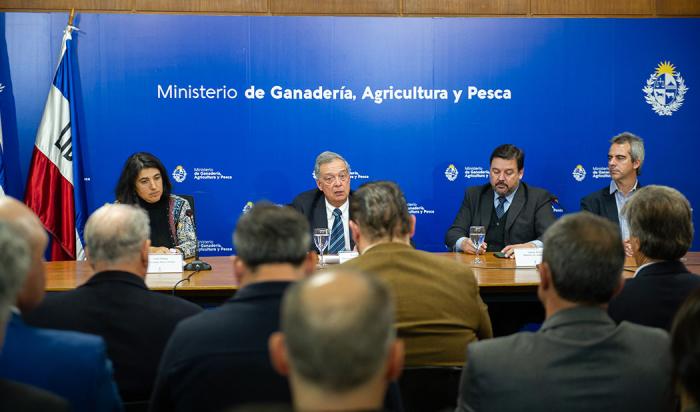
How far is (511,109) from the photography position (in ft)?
19.0

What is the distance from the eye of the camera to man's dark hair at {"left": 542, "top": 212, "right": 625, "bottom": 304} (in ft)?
6.18

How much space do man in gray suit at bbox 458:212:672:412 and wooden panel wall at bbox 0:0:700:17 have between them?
4.34 meters

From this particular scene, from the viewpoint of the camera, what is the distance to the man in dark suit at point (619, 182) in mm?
5016

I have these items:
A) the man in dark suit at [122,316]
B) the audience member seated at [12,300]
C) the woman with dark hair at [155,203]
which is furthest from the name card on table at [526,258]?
the audience member seated at [12,300]

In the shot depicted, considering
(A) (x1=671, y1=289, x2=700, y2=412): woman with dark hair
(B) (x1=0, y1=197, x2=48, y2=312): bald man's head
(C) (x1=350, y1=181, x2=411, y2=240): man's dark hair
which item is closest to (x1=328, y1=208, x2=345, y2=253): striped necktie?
(C) (x1=350, y1=181, x2=411, y2=240): man's dark hair

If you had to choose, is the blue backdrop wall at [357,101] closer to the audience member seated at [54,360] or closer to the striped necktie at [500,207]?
the striped necktie at [500,207]

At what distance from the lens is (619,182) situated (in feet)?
16.5

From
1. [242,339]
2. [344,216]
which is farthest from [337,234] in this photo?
[242,339]

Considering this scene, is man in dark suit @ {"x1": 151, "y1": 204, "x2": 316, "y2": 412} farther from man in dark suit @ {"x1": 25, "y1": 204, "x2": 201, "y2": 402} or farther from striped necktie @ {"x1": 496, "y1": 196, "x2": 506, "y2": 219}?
striped necktie @ {"x1": 496, "y1": 196, "x2": 506, "y2": 219}

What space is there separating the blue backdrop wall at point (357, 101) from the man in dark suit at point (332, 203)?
102 centimetres

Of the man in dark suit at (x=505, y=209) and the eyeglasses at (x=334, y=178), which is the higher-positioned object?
the eyeglasses at (x=334, y=178)

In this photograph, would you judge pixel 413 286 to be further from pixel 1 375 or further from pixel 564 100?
pixel 564 100

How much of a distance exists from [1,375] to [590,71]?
5019 mm

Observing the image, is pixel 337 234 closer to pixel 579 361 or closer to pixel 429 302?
pixel 429 302
